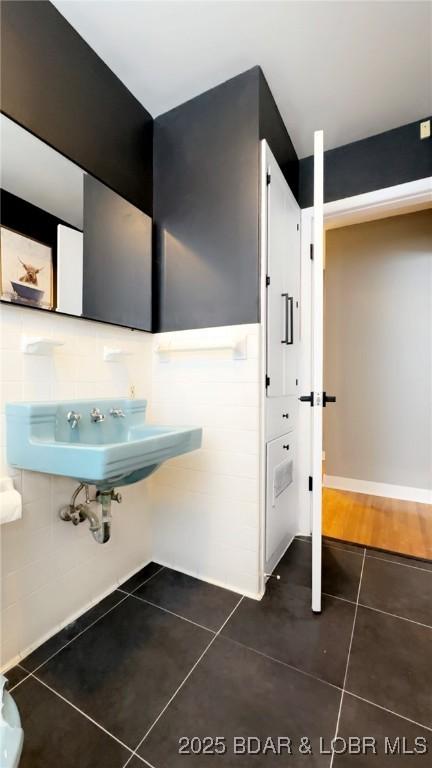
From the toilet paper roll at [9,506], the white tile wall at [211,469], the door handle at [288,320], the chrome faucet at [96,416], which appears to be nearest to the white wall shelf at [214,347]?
the white tile wall at [211,469]

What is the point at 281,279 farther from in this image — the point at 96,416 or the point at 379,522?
the point at 379,522

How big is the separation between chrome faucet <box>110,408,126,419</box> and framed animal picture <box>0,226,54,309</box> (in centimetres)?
50

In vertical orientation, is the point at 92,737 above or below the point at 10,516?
below

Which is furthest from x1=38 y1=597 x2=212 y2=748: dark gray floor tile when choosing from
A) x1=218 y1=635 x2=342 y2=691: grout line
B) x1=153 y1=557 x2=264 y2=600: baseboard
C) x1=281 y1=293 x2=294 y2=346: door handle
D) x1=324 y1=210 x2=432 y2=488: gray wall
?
x1=324 y1=210 x2=432 y2=488: gray wall

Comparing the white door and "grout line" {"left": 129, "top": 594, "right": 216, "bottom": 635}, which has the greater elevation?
the white door

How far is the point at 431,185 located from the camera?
182cm

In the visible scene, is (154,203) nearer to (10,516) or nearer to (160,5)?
(160,5)

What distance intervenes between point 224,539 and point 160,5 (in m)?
2.33

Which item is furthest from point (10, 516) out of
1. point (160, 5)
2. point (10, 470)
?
point (160, 5)

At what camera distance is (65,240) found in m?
1.31

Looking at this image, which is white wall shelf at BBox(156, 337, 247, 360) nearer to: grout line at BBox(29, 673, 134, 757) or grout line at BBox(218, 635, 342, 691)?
grout line at BBox(218, 635, 342, 691)

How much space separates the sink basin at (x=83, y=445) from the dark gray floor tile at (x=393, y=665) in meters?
0.98

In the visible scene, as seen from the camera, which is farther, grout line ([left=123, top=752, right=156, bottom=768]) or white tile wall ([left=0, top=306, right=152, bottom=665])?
white tile wall ([left=0, top=306, right=152, bottom=665])

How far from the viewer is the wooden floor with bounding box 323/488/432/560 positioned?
2010mm
